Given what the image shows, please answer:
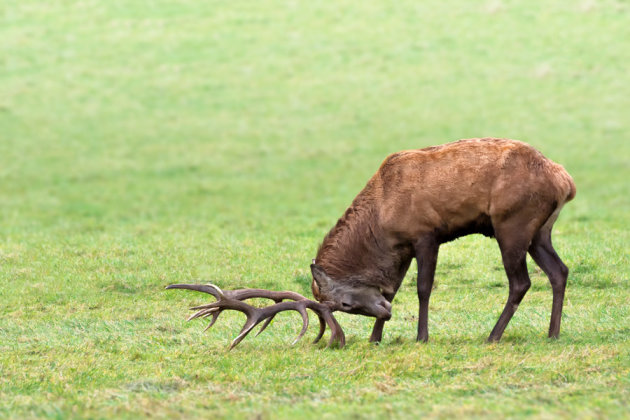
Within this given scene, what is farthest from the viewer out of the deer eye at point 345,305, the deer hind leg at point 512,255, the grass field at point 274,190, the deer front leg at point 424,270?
the deer eye at point 345,305

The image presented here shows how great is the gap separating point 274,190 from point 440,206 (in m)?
13.4

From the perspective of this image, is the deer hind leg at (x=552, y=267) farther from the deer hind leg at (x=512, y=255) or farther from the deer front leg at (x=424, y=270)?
the deer front leg at (x=424, y=270)

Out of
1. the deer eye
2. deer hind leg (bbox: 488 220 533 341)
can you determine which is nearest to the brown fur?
deer hind leg (bbox: 488 220 533 341)

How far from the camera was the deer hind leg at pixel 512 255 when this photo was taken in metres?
9.46

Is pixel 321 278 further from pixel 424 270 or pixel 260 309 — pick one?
pixel 424 270

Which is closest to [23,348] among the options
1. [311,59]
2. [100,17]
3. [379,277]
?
[379,277]

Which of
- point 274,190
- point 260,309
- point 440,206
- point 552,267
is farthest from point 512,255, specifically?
point 274,190

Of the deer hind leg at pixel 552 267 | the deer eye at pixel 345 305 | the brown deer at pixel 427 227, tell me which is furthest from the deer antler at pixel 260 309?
the deer hind leg at pixel 552 267

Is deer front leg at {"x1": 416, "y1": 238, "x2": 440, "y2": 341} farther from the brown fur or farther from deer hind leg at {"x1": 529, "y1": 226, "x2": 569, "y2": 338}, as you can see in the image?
deer hind leg at {"x1": 529, "y1": 226, "x2": 569, "y2": 338}

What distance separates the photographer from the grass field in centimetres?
802

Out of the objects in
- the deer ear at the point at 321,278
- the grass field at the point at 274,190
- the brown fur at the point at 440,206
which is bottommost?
the grass field at the point at 274,190

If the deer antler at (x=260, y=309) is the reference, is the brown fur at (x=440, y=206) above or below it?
above

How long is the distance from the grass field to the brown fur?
2.79 feet

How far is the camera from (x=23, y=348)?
965 centimetres
